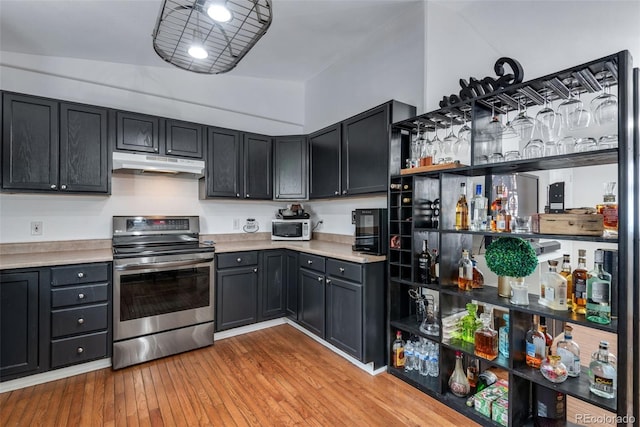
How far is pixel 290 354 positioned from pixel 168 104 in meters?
2.91

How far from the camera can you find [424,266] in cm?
225

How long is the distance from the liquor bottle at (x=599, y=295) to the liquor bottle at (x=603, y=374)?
0.52 ft

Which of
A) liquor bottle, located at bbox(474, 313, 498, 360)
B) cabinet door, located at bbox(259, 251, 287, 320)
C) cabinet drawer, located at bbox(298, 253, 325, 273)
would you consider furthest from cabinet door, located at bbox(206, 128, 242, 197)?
liquor bottle, located at bbox(474, 313, 498, 360)

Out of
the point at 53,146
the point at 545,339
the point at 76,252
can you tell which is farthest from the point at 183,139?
the point at 545,339

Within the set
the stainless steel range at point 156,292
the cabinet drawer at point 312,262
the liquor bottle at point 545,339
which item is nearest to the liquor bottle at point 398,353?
the cabinet drawer at point 312,262

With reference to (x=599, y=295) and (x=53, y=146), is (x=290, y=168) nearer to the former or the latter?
(x=53, y=146)

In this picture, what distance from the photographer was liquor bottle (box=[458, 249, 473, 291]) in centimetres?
204

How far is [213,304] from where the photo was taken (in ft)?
9.71

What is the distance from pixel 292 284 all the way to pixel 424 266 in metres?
1.56

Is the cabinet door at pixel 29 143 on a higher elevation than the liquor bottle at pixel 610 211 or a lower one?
higher

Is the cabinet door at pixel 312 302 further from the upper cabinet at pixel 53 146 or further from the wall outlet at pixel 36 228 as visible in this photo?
the wall outlet at pixel 36 228

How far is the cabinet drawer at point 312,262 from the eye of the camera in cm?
285

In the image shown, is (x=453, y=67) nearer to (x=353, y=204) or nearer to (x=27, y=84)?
(x=353, y=204)

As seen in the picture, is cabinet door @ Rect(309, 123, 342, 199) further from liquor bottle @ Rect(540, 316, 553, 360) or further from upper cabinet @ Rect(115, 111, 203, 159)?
liquor bottle @ Rect(540, 316, 553, 360)
